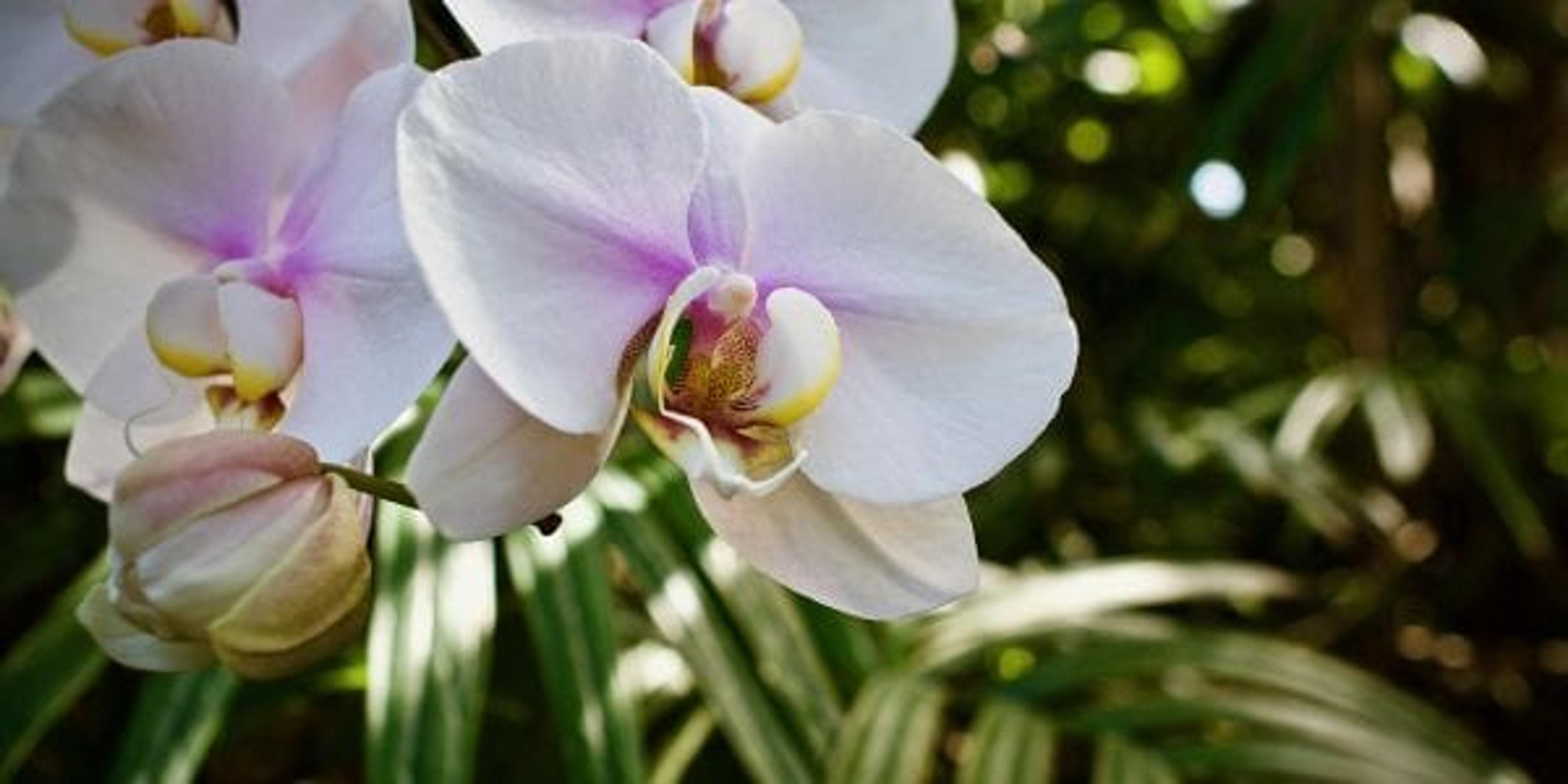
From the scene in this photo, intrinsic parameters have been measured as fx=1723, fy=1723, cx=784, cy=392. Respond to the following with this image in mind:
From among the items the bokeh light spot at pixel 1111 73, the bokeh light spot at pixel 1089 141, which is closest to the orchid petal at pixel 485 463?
the bokeh light spot at pixel 1111 73

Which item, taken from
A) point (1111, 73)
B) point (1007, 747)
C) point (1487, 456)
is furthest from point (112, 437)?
point (1111, 73)

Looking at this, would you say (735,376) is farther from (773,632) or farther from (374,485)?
(773,632)

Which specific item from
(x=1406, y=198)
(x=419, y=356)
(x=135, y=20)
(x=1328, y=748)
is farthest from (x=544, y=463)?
(x=1406, y=198)

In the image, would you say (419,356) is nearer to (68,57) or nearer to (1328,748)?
(68,57)

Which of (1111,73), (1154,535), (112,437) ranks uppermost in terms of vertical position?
(112,437)

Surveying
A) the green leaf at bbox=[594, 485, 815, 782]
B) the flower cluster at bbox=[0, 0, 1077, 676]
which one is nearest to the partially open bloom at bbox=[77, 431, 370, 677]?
the flower cluster at bbox=[0, 0, 1077, 676]

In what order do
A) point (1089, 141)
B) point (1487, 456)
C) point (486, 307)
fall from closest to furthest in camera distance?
1. point (486, 307)
2. point (1487, 456)
3. point (1089, 141)
